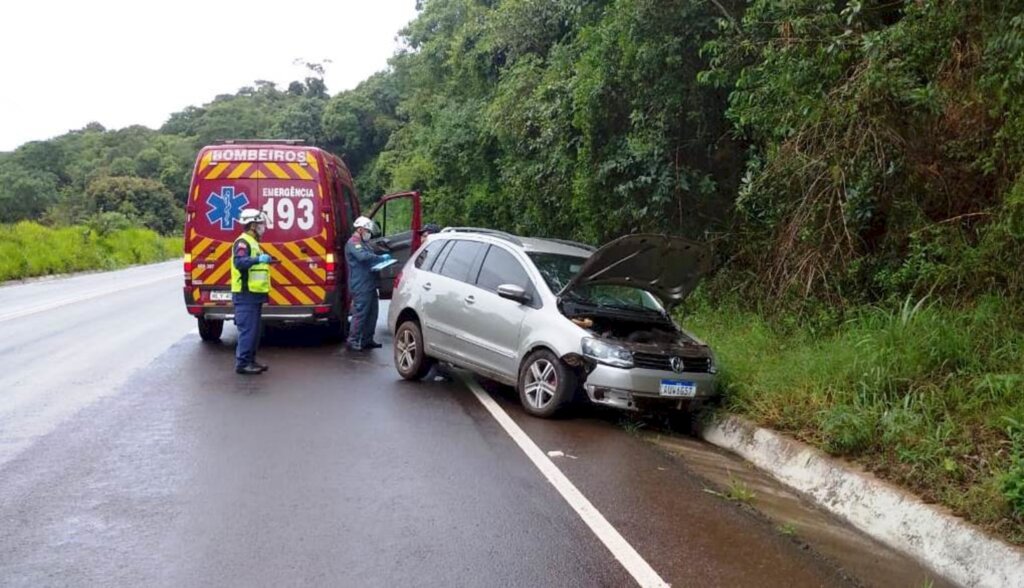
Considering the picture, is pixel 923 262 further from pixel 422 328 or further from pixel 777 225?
pixel 422 328

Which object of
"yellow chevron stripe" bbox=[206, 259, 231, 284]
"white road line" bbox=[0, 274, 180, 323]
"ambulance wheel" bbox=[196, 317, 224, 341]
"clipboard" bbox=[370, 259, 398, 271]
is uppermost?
"clipboard" bbox=[370, 259, 398, 271]

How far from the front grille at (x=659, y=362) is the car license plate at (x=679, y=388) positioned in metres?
0.12

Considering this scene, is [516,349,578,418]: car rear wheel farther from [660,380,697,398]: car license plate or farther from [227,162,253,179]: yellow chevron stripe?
[227,162,253,179]: yellow chevron stripe

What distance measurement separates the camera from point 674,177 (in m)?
11.7

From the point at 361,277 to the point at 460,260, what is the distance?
8.67 ft

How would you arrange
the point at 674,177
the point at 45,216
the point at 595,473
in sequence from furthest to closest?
1. the point at 45,216
2. the point at 674,177
3. the point at 595,473

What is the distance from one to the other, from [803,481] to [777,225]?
4.16 metres

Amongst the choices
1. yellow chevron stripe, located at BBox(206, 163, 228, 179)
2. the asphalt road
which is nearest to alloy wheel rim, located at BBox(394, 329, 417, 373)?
the asphalt road

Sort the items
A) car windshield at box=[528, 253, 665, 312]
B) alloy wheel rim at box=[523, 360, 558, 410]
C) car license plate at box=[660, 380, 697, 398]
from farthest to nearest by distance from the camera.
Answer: car windshield at box=[528, 253, 665, 312] → alloy wheel rim at box=[523, 360, 558, 410] → car license plate at box=[660, 380, 697, 398]

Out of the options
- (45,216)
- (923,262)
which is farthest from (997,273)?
(45,216)

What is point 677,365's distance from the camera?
25.4ft

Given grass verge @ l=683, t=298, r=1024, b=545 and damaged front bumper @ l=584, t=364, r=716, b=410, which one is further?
damaged front bumper @ l=584, t=364, r=716, b=410

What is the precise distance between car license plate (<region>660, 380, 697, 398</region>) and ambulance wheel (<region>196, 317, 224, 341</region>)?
722 cm

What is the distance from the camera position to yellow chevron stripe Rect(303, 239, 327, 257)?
38.5ft
